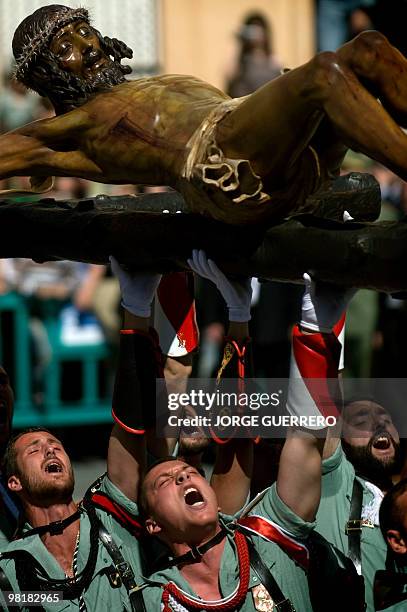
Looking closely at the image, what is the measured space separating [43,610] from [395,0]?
6148 mm

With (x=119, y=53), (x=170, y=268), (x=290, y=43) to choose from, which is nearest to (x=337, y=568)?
(x=170, y=268)

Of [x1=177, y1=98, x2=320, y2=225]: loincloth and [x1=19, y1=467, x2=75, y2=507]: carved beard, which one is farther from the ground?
[x1=177, y1=98, x2=320, y2=225]: loincloth

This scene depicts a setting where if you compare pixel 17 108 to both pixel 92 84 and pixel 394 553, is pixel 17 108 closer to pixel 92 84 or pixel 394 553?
pixel 92 84

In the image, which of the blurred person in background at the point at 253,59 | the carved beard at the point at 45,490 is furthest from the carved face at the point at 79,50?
the blurred person in background at the point at 253,59

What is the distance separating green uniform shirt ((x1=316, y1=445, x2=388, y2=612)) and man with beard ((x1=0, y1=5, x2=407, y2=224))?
878 millimetres

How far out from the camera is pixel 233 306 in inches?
177

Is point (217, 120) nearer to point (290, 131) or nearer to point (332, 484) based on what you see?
point (290, 131)

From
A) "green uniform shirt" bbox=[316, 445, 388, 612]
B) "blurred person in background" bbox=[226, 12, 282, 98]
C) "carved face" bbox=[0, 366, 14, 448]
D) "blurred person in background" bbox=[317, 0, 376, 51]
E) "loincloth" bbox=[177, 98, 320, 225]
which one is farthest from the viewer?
"blurred person in background" bbox=[317, 0, 376, 51]

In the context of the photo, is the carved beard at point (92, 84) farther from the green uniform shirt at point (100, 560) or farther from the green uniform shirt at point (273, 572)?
the green uniform shirt at point (273, 572)

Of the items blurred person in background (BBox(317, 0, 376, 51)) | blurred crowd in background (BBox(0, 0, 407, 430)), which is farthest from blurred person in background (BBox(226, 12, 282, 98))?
blurred crowd in background (BBox(0, 0, 407, 430))

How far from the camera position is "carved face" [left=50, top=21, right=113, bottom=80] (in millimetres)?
5004

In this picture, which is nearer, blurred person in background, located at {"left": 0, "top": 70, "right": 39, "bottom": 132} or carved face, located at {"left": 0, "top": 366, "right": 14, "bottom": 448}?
carved face, located at {"left": 0, "top": 366, "right": 14, "bottom": 448}

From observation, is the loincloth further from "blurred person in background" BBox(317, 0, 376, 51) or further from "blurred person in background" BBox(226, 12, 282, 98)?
"blurred person in background" BBox(317, 0, 376, 51)

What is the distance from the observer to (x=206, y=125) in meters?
4.66
